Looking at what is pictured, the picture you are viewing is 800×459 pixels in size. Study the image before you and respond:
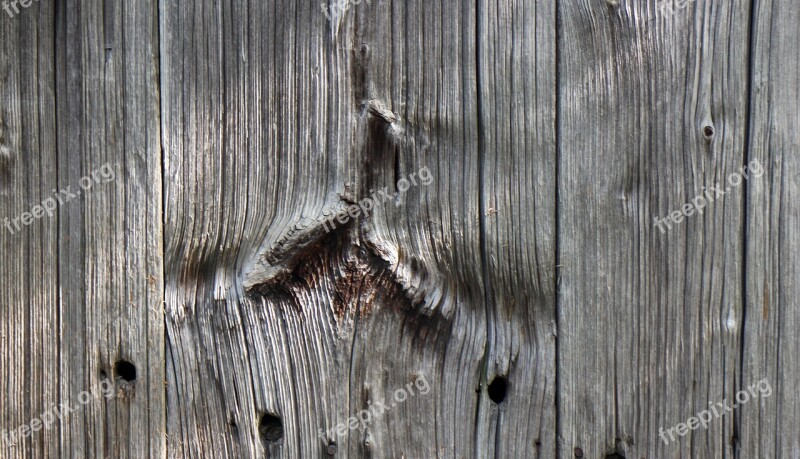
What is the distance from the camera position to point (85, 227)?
1371 millimetres

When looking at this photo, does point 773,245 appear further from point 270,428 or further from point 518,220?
point 270,428

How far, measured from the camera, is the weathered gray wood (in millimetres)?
1350

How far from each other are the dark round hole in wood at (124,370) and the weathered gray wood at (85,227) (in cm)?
1

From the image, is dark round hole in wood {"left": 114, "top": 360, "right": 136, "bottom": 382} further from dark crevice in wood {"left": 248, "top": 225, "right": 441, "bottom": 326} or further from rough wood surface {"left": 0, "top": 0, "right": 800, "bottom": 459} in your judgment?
dark crevice in wood {"left": 248, "top": 225, "right": 441, "bottom": 326}

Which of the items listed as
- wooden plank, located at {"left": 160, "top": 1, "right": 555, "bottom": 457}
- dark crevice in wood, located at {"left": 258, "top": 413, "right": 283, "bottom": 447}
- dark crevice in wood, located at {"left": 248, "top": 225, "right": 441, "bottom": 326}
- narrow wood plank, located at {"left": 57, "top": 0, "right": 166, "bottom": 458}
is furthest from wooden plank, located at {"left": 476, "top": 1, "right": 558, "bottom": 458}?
narrow wood plank, located at {"left": 57, "top": 0, "right": 166, "bottom": 458}

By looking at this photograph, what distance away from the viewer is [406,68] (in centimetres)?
128

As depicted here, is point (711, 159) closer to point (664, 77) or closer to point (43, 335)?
point (664, 77)

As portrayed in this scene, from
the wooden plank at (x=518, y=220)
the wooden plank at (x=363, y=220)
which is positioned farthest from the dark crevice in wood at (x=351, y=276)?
the wooden plank at (x=518, y=220)

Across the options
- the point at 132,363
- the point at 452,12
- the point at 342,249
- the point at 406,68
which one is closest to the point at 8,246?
the point at 132,363

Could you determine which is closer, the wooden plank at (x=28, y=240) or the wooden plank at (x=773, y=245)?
the wooden plank at (x=773, y=245)

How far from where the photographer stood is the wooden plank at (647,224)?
1.23 m

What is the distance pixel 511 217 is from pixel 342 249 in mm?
382

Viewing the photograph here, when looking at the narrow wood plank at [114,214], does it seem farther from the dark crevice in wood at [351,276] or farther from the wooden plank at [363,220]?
the dark crevice in wood at [351,276]

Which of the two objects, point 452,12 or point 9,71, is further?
point 9,71
